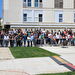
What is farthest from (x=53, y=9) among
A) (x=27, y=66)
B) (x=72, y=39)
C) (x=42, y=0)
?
(x=27, y=66)

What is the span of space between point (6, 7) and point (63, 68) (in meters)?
34.1

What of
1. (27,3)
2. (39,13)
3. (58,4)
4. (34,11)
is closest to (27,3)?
(27,3)

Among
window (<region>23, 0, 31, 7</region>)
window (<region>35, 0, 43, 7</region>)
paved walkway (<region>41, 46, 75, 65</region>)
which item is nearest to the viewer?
paved walkway (<region>41, 46, 75, 65</region>)

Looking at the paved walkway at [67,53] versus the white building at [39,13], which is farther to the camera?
the white building at [39,13]

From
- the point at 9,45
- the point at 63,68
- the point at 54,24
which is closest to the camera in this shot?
the point at 63,68

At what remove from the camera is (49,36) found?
2570 centimetres

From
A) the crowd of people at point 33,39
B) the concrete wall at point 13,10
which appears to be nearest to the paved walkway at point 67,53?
the crowd of people at point 33,39

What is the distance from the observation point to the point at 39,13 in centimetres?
4588

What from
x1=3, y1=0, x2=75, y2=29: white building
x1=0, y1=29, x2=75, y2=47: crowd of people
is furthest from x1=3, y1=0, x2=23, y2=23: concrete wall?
x1=0, y1=29, x2=75, y2=47: crowd of people

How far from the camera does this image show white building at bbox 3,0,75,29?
4497cm

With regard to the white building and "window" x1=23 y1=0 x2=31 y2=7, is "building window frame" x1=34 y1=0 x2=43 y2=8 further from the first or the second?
"window" x1=23 y1=0 x2=31 y2=7

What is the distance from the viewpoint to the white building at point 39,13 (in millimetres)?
44969

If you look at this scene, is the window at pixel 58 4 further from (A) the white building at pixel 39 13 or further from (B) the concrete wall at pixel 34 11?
(B) the concrete wall at pixel 34 11

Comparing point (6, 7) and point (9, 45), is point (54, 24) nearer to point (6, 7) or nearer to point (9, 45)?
point (6, 7)
